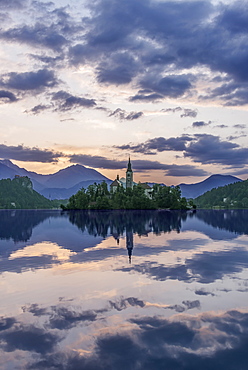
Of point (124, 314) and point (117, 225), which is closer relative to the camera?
point (124, 314)

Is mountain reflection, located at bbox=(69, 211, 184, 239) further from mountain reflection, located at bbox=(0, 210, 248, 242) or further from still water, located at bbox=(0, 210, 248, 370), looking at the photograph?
still water, located at bbox=(0, 210, 248, 370)

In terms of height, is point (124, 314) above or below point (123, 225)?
below

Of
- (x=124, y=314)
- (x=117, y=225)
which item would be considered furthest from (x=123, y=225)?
(x=124, y=314)

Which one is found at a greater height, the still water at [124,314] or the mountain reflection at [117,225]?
the mountain reflection at [117,225]

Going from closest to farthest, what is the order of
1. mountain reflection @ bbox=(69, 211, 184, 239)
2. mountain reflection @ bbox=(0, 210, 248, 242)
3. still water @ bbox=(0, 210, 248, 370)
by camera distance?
1. still water @ bbox=(0, 210, 248, 370)
2. mountain reflection @ bbox=(0, 210, 248, 242)
3. mountain reflection @ bbox=(69, 211, 184, 239)

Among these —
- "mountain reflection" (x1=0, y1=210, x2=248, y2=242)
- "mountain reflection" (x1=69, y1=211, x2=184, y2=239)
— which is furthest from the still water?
"mountain reflection" (x1=69, y1=211, x2=184, y2=239)

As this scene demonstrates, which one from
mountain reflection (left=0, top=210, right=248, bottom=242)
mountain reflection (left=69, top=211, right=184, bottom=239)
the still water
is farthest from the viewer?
mountain reflection (left=69, top=211, right=184, bottom=239)

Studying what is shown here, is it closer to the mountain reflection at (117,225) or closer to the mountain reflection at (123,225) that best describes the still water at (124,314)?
the mountain reflection at (117,225)

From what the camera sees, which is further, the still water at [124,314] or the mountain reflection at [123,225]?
the mountain reflection at [123,225]

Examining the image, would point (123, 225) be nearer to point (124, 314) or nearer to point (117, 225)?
point (117, 225)

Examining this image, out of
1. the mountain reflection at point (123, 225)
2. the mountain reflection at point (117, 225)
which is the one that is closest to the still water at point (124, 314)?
the mountain reflection at point (117, 225)

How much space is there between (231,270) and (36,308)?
19.0 meters

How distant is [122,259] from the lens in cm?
3428

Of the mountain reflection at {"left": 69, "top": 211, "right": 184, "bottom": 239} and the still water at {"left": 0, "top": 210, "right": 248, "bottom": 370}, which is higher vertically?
the mountain reflection at {"left": 69, "top": 211, "right": 184, "bottom": 239}
